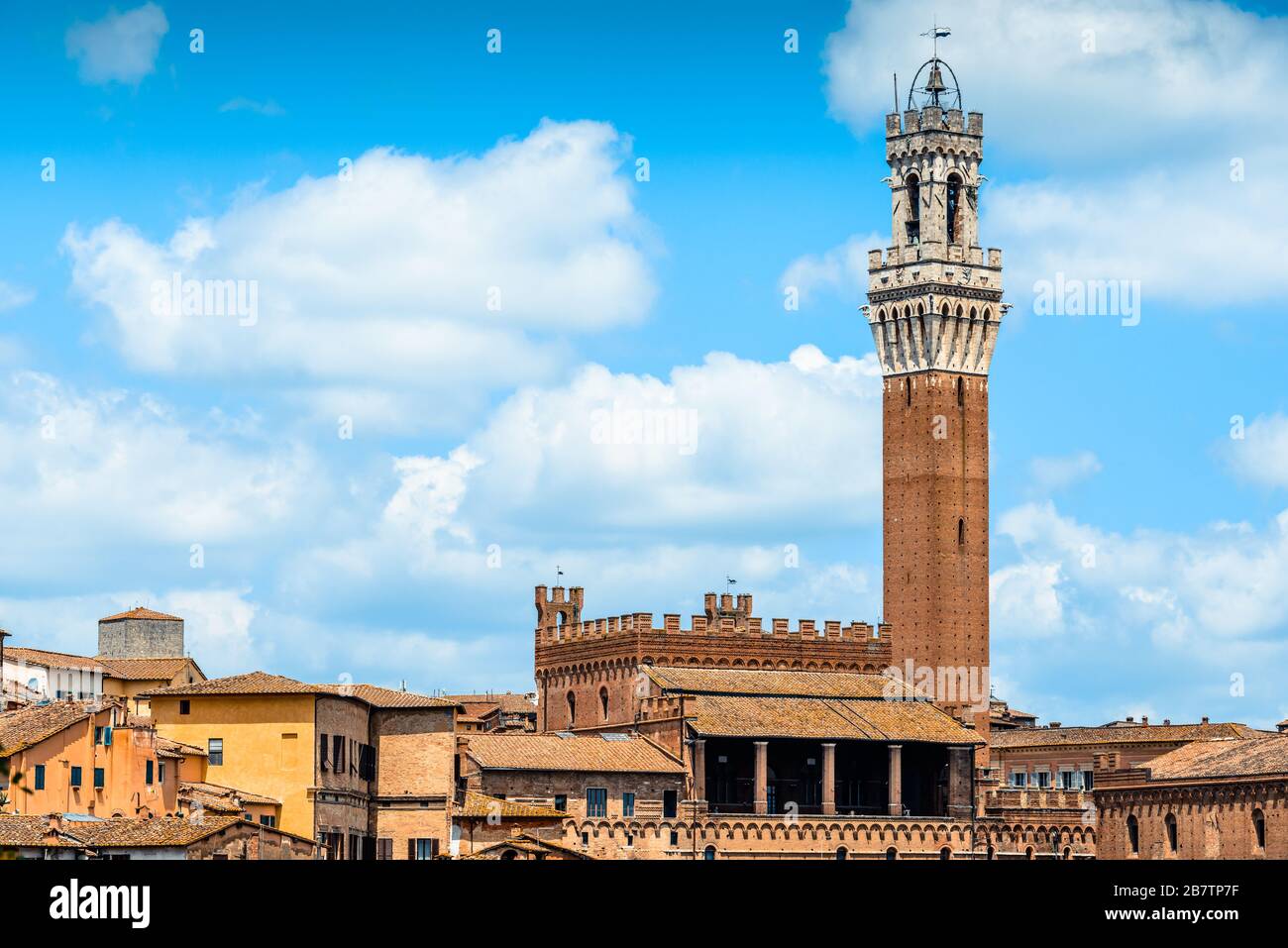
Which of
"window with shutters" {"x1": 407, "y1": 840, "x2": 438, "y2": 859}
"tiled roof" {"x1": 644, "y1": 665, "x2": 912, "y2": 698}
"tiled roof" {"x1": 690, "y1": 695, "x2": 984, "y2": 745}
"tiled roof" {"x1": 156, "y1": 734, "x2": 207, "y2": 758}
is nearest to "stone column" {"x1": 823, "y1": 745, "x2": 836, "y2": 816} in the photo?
"tiled roof" {"x1": 690, "y1": 695, "x2": 984, "y2": 745}

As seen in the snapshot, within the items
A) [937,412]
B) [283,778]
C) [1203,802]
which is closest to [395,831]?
[283,778]

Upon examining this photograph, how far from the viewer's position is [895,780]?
3900 inches

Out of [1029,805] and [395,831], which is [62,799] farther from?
[1029,805]

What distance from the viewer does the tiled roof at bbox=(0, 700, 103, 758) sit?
2832 inches

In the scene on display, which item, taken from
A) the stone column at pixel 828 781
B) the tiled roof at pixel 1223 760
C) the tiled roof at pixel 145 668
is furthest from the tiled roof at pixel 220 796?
the tiled roof at pixel 1223 760

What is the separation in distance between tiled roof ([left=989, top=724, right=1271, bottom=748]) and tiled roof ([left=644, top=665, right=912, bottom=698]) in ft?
40.8

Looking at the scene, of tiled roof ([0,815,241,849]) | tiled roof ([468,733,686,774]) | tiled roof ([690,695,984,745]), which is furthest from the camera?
tiled roof ([690,695,984,745])

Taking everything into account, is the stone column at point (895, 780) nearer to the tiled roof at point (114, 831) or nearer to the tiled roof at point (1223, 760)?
the tiled roof at point (1223, 760)

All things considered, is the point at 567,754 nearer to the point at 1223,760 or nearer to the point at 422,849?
the point at 422,849

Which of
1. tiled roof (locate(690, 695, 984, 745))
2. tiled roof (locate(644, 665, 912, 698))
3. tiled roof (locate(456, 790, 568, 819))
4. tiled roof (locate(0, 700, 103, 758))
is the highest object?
tiled roof (locate(644, 665, 912, 698))

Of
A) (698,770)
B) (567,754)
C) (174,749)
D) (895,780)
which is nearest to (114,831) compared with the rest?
(174,749)

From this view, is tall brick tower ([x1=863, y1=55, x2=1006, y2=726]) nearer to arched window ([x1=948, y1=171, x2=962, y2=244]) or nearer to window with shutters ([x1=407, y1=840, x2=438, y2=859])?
arched window ([x1=948, y1=171, x2=962, y2=244])

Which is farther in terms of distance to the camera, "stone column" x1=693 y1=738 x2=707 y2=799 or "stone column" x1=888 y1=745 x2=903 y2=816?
"stone column" x1=888 y1=745 x2=903 y2=816
